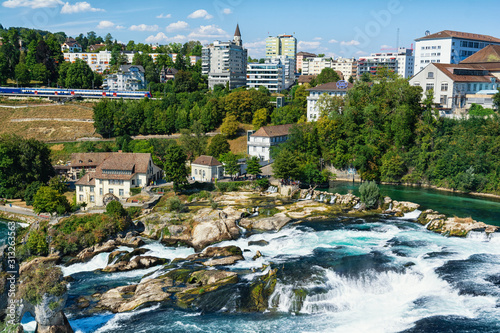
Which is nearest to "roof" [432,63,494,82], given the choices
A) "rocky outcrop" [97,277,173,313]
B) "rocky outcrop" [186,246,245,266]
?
"rocky outcrop" [186,246,245,266]

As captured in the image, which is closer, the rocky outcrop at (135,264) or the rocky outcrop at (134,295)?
the rocky outcrop at (134,295)

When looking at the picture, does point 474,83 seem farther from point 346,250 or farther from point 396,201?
point 346,250

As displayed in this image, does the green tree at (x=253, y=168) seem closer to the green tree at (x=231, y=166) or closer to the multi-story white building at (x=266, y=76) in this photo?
the green tree at (x=231, y=166)

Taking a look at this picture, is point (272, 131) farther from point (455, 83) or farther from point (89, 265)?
point (89, 265)

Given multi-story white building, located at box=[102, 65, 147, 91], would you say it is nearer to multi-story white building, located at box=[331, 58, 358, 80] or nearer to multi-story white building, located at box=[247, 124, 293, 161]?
multi-story white building, located at box=[247, 124, 293, 161]

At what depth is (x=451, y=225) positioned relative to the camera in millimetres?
47406

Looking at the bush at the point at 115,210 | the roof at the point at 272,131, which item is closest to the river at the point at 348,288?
the bush at the point at 115,210

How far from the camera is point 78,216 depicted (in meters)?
52.4

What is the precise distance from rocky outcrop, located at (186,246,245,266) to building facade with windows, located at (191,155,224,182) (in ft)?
86.2

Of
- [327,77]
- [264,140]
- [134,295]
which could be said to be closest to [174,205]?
[134,295]

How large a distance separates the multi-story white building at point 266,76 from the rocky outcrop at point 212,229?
83544 millimetres

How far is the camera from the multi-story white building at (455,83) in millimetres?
78000

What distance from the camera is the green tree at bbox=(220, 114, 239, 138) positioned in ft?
312

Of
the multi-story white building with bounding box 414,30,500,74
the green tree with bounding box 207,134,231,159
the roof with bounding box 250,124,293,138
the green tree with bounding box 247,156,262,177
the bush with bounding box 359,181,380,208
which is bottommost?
the bush with bounding box 359,181,380,208
